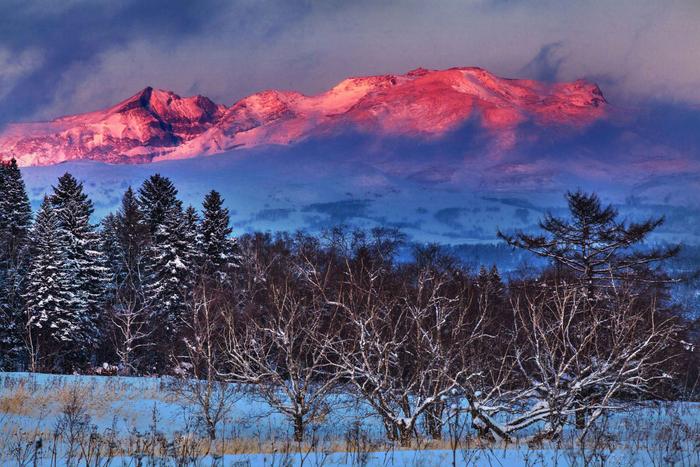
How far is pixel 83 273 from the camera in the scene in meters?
43.2

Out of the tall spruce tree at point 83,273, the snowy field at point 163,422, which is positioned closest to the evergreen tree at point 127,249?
the tall spruce tree at point 83,273

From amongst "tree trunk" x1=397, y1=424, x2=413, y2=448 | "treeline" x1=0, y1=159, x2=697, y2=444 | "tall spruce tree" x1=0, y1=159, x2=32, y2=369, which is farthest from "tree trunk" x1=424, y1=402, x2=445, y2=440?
"tall spruce tree" x1=0, y1=159, x2=32, y2=369

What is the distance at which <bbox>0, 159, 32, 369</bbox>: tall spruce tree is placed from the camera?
38188mm

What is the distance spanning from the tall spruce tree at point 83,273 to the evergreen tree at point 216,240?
738 cm

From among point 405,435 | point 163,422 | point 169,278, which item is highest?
point 169,278

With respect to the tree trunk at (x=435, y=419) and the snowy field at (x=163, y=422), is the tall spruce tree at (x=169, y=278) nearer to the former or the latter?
the snowy field at (x=163, y=422)

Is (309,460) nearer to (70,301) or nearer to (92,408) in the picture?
(92,408)

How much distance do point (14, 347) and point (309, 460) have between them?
1442 inches

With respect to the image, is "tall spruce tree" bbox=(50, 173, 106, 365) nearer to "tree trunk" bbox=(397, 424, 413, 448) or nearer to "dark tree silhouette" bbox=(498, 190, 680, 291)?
"dark tree silhouette" bbox=(498, 190, 680, 291)

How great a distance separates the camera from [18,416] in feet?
50.2

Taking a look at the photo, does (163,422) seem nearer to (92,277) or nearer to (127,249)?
(92,277)

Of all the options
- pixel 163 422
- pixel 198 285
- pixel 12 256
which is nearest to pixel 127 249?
pixel 12 256

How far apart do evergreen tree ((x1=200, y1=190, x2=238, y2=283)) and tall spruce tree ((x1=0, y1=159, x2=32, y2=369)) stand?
12.2 m

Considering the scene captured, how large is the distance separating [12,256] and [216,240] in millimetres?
13727
